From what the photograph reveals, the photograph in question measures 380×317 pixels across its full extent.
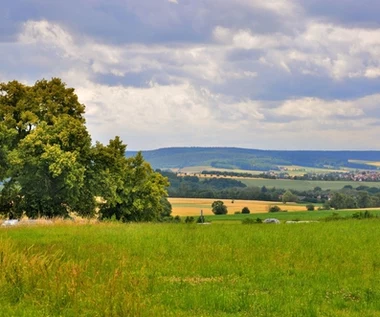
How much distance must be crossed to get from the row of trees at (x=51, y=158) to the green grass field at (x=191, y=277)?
13.4 m

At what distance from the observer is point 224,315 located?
983cm

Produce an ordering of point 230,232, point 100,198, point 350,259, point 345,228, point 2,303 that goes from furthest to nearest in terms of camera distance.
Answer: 1. point 100,198
2. point 345,228
3. point 230,232
4. point 350,259
5. point 2,303

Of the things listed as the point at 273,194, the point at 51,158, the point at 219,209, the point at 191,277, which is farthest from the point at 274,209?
the point at 191,277

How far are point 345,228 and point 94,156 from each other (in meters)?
20.6

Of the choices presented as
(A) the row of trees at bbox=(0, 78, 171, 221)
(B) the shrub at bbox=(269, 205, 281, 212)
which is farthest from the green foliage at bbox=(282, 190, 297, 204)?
(A) the row of trees at bbox=(0, 78, 171, 221)

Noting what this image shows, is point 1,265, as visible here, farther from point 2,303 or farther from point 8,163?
point 8,163

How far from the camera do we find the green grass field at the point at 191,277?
10.2m

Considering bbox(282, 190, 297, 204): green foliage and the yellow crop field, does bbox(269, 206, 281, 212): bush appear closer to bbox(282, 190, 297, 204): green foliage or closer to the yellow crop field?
the yellow crop field

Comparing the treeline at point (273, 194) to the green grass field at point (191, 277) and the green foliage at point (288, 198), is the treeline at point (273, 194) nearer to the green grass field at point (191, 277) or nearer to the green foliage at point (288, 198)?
the green foliage at point (288, 198)

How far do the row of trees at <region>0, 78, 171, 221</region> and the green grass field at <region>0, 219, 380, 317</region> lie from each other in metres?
13.4

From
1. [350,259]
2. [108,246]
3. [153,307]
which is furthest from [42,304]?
[350,259]

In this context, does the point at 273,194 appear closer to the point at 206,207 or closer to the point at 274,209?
the point at 206,207

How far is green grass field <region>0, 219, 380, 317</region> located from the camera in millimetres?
10211

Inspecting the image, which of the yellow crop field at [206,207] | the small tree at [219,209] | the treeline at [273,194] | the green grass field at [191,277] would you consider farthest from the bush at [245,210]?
the green grass field at [191,277]
